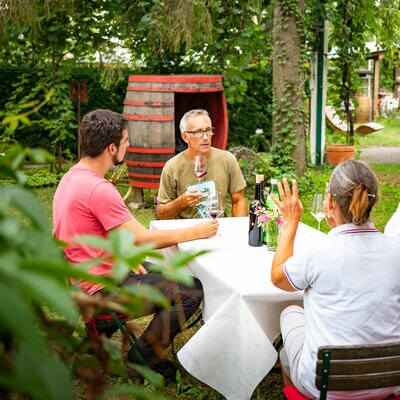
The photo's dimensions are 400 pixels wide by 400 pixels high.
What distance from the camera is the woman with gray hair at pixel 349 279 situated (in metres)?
2.24

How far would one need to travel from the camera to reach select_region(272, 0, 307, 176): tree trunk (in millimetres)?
8102

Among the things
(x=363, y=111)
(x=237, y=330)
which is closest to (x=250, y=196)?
(x=237, y=330)

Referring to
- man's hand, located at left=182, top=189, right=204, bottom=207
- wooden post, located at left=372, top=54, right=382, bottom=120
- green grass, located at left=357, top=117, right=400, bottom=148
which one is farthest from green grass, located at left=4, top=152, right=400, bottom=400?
wooden post, located at left=372, top=54, right=382, bottom=120

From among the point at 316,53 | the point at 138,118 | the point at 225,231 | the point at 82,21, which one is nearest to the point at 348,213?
the point at 225,231

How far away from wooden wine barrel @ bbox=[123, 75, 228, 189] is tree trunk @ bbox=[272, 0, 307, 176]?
1.04m

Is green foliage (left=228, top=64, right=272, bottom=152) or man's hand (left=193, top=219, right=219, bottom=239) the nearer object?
man's hand (left=193, top=219, right=219, bottom=239)

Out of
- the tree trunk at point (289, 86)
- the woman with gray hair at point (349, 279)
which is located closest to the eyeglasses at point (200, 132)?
the woman with gray hair at point (349, 279)

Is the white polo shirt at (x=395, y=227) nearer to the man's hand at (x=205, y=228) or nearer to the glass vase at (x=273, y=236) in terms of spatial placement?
Answer: the glass vase at (x=273, y=236)

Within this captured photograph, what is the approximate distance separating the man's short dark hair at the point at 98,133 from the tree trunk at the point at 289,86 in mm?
5216

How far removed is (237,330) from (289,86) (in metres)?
5.84

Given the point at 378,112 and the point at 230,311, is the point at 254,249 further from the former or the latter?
the point at 378,112

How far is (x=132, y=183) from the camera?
7586mm

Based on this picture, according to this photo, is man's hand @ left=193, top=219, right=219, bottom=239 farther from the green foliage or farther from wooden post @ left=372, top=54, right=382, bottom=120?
wooden post @ left=372, top=54, right=382, bottom=120

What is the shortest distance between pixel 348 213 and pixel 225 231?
1.28 metres
